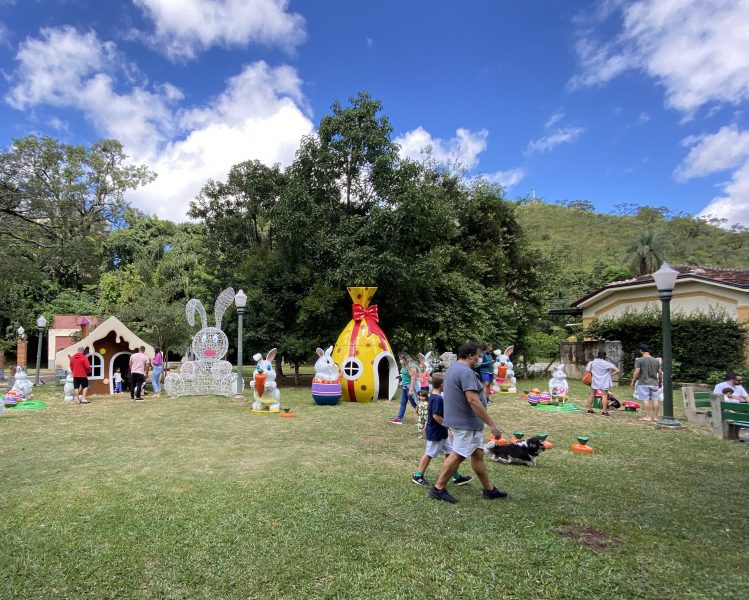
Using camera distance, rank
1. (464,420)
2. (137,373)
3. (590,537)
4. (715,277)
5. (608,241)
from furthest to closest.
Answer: (608,241) < (715,277) < (137,373) < (464,420) < (590,537)

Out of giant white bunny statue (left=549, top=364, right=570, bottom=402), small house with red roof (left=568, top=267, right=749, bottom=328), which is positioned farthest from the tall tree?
small house with red roof (left=568, top=267, right=749, bottom=328)

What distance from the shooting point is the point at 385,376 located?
15531 millimetres

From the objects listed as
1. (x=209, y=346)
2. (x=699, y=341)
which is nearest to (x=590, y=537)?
(x=209, y=346)

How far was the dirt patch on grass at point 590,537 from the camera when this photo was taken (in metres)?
4.08

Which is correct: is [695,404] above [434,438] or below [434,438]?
below

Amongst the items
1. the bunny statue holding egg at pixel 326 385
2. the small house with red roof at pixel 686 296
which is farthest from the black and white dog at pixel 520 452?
the small house with red roof at pixel 686 296

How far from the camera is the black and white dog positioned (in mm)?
6672

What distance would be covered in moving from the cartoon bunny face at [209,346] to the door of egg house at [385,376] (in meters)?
5.05

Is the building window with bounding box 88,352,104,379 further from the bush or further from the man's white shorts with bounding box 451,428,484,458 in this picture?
the bush

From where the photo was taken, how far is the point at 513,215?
24.2 metres

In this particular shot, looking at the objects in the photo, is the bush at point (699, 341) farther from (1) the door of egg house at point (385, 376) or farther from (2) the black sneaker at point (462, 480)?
(2) the black sneaker at point (462, 480)

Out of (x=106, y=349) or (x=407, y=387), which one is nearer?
(x=407, y=387)

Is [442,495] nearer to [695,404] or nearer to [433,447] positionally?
[433,447]

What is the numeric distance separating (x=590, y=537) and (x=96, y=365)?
1650 centimetres
